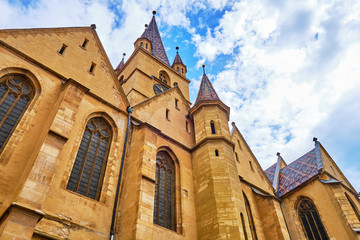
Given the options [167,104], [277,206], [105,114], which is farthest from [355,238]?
[105,114]

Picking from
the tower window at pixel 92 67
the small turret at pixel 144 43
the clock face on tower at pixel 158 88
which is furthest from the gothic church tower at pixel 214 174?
the small turret at pixel 144 43

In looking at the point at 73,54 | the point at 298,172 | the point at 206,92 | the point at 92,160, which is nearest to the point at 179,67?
the point at 206,92

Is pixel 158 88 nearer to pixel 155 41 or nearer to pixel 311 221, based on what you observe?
pixel 155 41

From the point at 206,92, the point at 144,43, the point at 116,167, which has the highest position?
the point at 144,43

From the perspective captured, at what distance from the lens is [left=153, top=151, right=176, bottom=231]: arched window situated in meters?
11.9

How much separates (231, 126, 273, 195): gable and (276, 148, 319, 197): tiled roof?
1160mm

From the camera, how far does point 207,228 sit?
11.9m

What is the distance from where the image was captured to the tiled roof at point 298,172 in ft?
60.4

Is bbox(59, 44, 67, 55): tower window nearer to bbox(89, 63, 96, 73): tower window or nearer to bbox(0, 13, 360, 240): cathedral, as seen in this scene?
bbox(0, 13, 360, 240): cathedral

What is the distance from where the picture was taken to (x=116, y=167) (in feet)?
37.2

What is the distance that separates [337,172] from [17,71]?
20278mm

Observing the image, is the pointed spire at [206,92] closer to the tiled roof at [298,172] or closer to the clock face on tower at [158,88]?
the clock face on tower at [158,88]

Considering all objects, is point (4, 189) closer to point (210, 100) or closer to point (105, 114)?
point (105, 114)

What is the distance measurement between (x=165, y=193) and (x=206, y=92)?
Result: 8.03 meters
